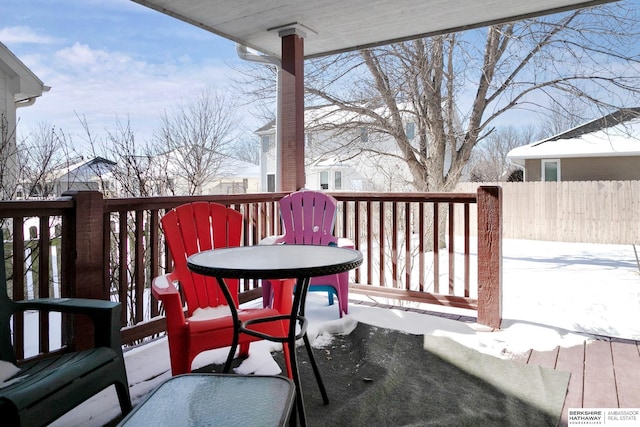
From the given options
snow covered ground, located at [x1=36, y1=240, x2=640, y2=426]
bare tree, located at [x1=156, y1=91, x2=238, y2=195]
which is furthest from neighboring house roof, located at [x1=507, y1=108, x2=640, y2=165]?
bare tree, located at [x1=156, y1=91, x2=238, y2=195]

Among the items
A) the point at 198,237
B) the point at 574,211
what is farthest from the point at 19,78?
the point at 574,211

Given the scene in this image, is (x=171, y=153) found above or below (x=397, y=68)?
below

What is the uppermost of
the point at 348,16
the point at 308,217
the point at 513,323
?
the point at 348,16

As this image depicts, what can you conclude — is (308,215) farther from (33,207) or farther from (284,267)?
(33,207)

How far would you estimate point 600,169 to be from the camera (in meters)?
10.9

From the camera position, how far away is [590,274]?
20.9ft

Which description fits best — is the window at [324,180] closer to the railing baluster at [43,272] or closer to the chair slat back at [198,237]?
the chair slat back at [198,237]

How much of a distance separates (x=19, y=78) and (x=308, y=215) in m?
5.24

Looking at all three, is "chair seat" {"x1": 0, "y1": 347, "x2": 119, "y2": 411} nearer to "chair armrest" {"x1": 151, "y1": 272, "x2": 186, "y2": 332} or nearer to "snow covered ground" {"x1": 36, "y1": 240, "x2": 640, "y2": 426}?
"chair armrest" {"x1": 151, "y1": 272, "x2": 186, "y2": 332}

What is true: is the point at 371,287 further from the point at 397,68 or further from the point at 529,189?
the point at 529,189

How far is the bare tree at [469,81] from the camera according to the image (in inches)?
309

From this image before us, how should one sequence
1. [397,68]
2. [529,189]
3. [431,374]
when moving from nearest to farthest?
[431,374] → [397,68] → [529,189]

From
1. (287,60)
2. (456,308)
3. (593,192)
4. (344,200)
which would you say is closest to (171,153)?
(287,60)

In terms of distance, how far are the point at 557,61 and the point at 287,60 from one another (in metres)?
6.71
